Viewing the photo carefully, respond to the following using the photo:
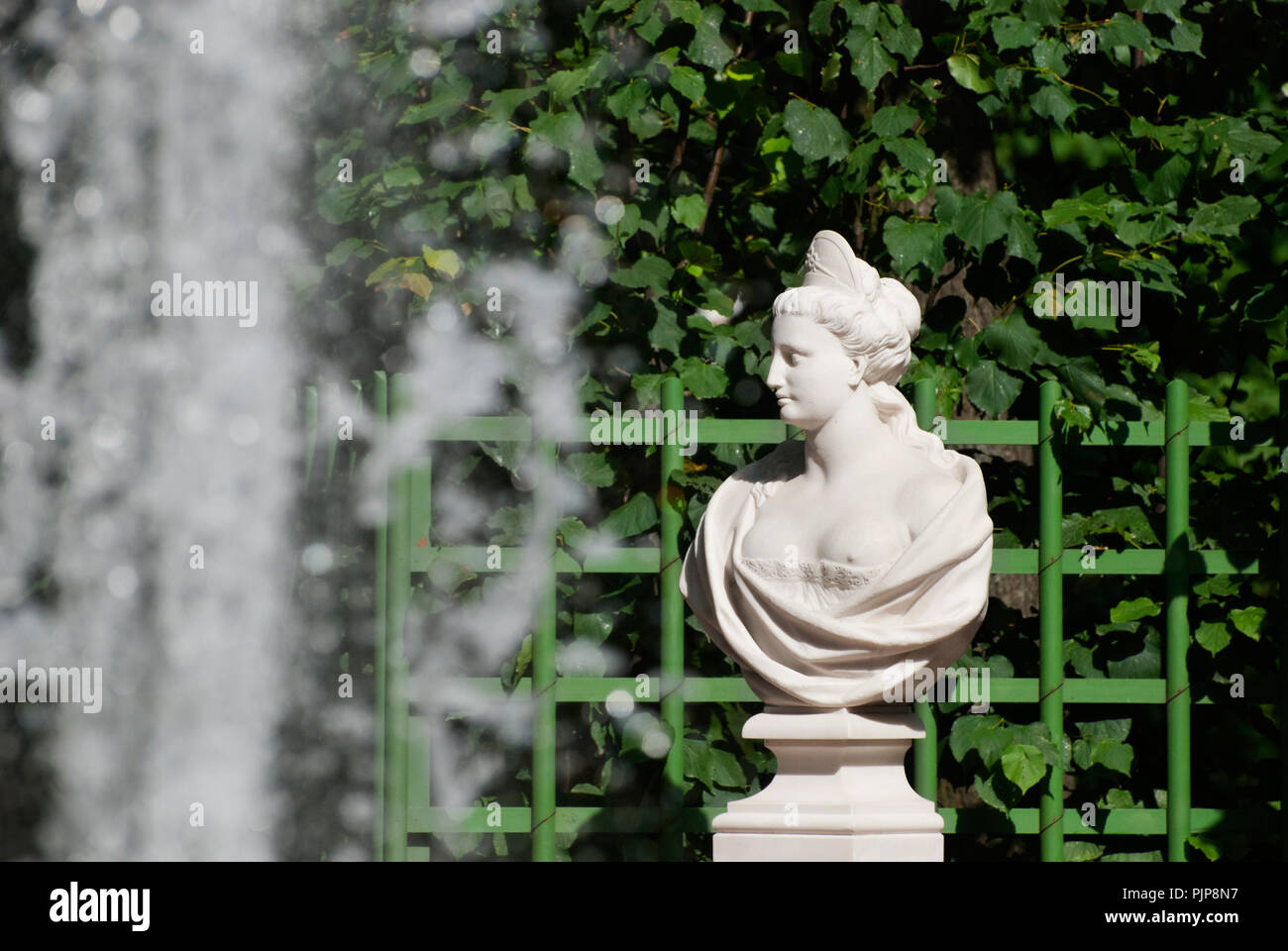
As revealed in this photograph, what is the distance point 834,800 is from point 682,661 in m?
0.74

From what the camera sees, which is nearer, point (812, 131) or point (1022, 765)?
point (1022, 765)

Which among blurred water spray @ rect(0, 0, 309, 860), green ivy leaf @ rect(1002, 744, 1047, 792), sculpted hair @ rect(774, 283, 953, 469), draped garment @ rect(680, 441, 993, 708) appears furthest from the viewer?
blurred water spray @ rect(0, 0, 309, 860)

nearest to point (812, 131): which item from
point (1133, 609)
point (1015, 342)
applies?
point (1015, 342)

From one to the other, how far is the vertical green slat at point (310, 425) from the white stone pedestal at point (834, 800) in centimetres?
136

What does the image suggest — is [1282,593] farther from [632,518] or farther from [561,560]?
[561,560]

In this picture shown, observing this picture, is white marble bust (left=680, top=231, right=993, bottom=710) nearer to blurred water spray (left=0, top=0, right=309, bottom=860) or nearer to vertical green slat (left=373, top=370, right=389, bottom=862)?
vertical green slat (left=373, top=370, right=389, bottom=862)

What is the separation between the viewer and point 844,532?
3.03 metres

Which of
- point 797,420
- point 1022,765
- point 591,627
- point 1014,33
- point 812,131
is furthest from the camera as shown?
point 1014,33

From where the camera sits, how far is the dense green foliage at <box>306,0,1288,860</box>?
389 cm

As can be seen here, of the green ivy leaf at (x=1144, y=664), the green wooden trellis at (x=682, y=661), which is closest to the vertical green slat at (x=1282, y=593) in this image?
the green wooden trellis at (x=682, y=661)

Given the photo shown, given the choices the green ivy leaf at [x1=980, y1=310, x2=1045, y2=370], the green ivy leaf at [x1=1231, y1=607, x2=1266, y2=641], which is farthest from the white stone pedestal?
the green ivy leaf at [x1=980, y1=310, x2=1045, y2=370]

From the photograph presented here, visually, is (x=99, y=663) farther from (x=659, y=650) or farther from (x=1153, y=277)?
(x=1153, y=277)

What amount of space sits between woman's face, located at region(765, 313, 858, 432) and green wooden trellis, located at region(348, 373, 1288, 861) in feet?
2.03

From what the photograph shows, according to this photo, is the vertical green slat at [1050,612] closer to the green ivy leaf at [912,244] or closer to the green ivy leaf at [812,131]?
the green ivy leaf at [912,244]
